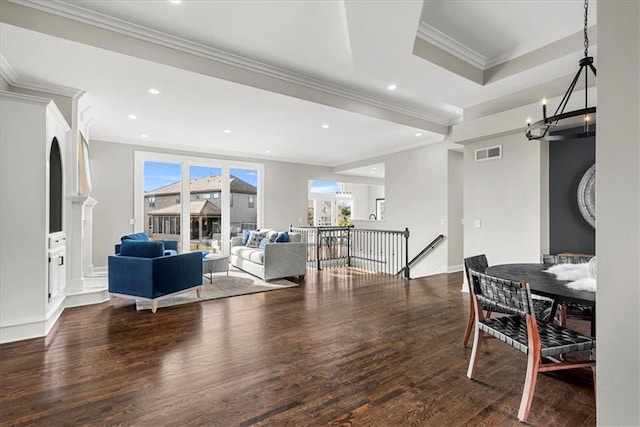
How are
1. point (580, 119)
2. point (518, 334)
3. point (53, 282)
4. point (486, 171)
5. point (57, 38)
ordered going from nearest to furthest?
point (518, 334), point (57, 38), point (53, 282), point (580, 119), point (486, 171)

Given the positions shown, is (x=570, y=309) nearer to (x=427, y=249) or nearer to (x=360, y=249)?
(x=427, y=249)

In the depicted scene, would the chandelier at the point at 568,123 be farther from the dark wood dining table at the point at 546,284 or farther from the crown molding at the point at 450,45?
the dark wood dining table at the point at 546,284

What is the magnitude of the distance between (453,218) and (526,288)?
5262 mm

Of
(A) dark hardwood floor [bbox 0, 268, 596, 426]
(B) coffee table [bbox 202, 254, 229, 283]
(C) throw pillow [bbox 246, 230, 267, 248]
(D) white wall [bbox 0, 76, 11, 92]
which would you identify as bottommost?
(A) dark hardwood floor [bbox 0, 268, 596, 426]

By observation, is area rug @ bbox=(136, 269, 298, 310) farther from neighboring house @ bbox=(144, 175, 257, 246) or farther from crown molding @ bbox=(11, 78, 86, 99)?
crown molding @ bbox=(11, 78, 86, 99)

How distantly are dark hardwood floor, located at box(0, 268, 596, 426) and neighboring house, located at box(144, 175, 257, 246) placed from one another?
406 centimetres

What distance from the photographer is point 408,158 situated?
7.82 metres

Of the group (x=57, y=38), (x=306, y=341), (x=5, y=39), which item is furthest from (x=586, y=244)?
(x=5, y=39)

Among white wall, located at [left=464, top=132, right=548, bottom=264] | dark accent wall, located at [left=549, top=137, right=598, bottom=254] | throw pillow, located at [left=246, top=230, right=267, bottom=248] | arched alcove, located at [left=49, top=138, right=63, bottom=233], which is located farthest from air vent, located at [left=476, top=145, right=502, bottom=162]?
arched alcove, located at [left=49, top=138, right=63, bottom=233]

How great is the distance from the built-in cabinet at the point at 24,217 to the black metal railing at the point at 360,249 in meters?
4.99

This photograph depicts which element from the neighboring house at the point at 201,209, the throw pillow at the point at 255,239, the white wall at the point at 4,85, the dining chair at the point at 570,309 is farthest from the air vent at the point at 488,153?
the white wall at the point at 4,85

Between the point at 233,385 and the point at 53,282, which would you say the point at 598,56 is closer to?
the point at 233,385

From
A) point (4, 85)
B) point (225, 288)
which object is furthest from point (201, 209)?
point (4, 85)

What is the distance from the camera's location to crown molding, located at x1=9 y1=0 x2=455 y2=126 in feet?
9.50
